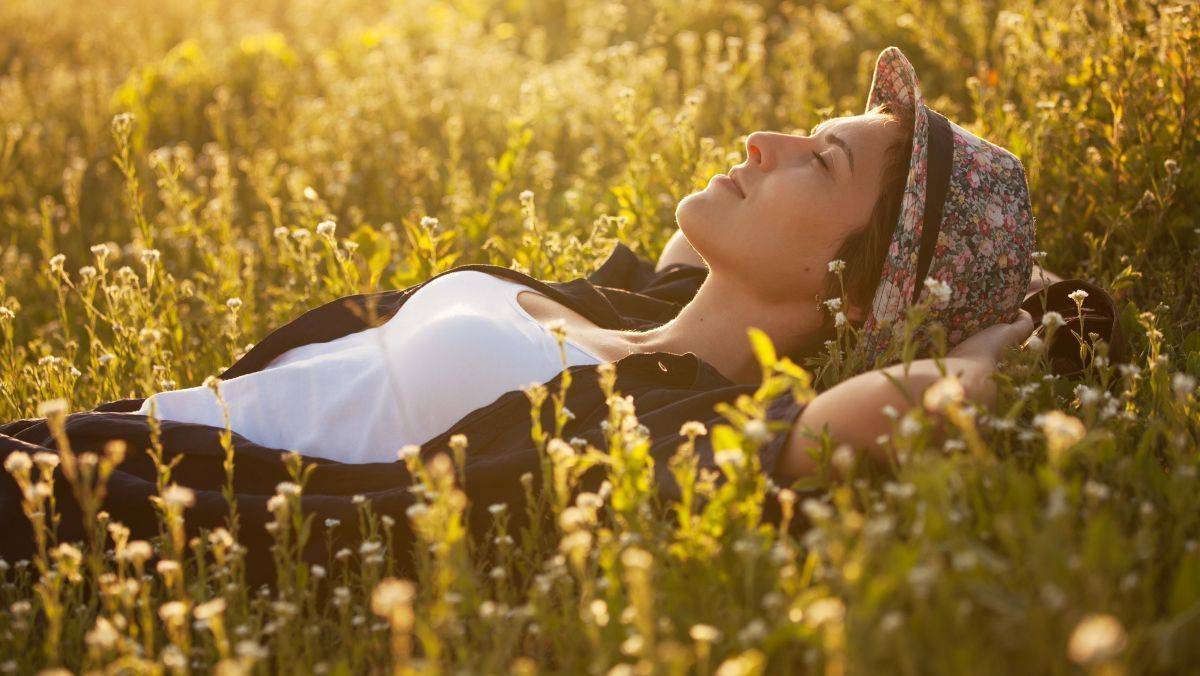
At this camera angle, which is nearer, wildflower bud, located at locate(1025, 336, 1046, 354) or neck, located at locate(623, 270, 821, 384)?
wildflower bud, located at locate(1025, 336, 1046, 354)

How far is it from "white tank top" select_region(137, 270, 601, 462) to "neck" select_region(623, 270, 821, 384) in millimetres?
423

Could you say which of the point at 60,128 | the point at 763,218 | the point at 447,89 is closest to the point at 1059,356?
the point at 763,218

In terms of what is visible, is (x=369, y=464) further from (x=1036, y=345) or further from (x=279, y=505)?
(x=1036, y=345)

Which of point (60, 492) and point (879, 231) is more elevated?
point (879, 231)

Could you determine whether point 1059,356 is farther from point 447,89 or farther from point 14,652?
point 447,89

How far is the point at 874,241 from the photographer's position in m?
3.51

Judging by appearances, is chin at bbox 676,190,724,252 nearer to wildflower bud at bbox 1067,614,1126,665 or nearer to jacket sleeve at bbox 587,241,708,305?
jacket sleeve at bbox 587,241,708,305

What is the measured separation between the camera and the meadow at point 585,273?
6.41ft

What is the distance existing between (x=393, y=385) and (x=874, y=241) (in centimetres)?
148

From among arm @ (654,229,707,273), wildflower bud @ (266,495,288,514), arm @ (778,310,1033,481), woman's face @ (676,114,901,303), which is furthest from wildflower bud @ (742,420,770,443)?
arm @ (654,229,707,273)

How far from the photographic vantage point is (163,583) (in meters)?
3.02

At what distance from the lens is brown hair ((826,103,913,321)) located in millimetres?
3508

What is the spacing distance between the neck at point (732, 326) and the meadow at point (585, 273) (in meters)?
→ 0.27

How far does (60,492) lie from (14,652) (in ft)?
1.99
